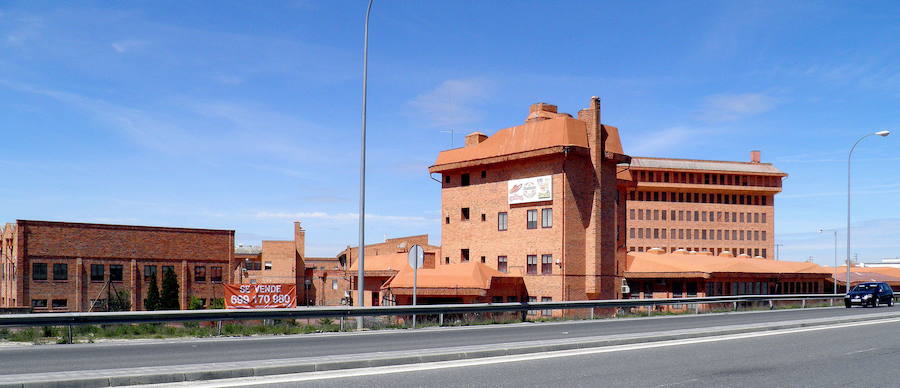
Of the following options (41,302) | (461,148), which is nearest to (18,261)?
(41,302)

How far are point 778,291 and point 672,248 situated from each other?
5310 centimetres

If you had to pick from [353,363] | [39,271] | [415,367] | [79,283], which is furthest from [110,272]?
[415,367]

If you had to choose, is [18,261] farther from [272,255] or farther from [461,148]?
[461,148]

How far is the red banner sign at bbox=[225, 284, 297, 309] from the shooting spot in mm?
40719

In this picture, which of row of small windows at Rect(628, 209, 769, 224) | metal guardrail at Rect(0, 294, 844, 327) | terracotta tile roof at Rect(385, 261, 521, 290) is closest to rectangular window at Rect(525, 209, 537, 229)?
terracotta tile roof at Rect(385, 261, 521, 290)

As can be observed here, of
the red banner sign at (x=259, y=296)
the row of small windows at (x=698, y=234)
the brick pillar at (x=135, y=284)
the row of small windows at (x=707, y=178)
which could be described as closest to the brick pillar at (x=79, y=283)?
the brick pillar at (x=135, y=284)

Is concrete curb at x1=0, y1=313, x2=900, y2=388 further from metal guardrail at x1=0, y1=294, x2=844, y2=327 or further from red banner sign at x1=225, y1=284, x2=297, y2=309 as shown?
red banner sign at x1=225, y1=284, x2=297, y2=309

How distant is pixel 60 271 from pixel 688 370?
58.5 m

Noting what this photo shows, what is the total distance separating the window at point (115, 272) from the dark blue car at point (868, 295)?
177 ft

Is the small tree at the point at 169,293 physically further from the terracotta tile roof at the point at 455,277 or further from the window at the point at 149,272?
the terracotta tile roof at the point at 455,277

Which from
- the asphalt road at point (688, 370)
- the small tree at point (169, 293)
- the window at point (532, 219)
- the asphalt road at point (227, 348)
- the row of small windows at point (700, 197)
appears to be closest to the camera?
the asphalt road at point (688, 370)

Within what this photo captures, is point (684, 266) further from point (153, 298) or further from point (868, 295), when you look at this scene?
point (153, 298)

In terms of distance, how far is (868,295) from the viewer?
40.9 m

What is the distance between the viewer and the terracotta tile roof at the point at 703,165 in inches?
4737
